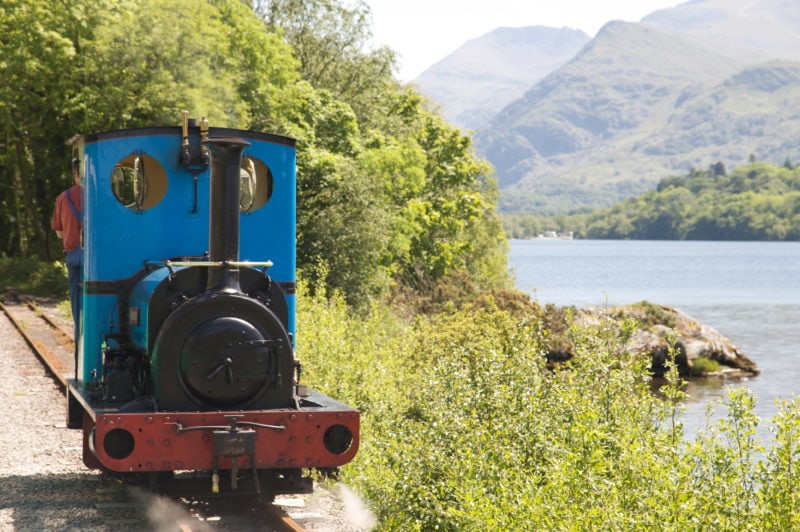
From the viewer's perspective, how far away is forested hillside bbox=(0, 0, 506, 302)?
27.0 metres

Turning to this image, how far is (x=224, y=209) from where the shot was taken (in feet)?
24.9

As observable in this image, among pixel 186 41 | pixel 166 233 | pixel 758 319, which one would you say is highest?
pixel 186 41

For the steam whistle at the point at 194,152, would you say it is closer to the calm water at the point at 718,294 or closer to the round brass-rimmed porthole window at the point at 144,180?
the round brass-rimmed porthole window at the point at 144,180

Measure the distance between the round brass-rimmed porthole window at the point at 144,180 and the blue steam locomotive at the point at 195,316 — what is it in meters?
0.01

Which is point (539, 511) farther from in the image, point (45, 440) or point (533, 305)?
point (533, 305)

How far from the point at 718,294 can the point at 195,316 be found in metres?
68.5

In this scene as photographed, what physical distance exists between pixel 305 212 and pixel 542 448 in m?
19.6

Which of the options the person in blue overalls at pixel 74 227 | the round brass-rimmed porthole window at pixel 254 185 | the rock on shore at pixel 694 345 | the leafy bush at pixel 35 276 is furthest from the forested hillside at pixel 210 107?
the round brass-rimmed porthole window at pixel 254 185

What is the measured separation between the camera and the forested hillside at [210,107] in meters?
27.0

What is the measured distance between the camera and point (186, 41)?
26984 millimetres

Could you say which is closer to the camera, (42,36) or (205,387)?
(205,387)

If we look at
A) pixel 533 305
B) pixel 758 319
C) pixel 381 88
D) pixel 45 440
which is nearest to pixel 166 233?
pixel 45 440

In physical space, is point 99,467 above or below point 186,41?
below

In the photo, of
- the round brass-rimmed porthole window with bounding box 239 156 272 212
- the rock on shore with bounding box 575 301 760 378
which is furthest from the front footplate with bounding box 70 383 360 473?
the rock on shore with bounding box 575 301 760 378
